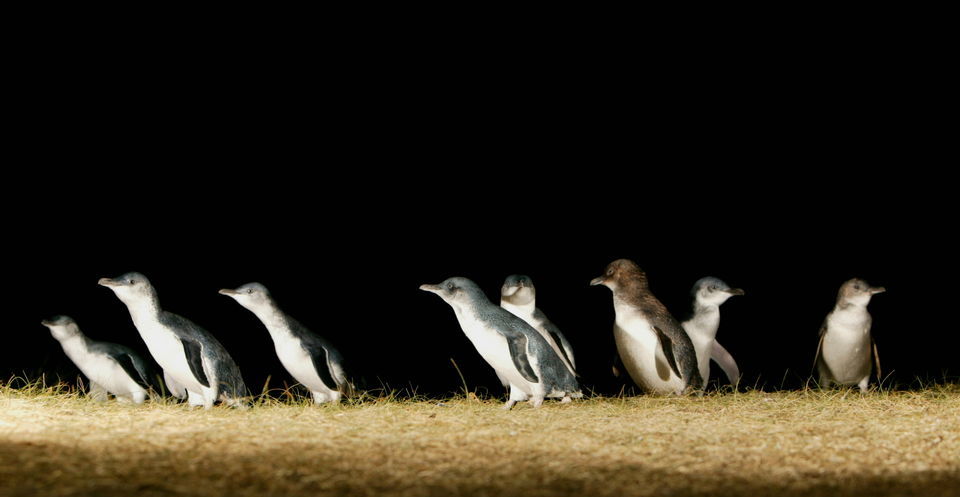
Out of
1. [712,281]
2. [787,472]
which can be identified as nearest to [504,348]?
[712,281]

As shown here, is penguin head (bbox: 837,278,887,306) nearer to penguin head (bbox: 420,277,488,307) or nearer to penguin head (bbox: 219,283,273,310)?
penguin head (bbox: 420,277,488,307)

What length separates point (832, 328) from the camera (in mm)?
7188

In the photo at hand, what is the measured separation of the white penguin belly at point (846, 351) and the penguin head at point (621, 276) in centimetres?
128

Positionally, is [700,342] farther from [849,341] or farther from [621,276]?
[849,341]

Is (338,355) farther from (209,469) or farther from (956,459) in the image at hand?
(956,459)

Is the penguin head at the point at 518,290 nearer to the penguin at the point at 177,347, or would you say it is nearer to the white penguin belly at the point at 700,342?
the white penguin belly at the point at 700,342

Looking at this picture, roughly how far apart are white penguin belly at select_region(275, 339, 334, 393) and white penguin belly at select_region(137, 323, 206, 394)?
532 millimetres

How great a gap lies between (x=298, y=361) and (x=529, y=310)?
4.86 feet

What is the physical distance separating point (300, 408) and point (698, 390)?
95.0 inches

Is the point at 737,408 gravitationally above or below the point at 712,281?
below

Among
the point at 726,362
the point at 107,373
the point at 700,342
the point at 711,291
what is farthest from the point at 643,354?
the point at 107,373

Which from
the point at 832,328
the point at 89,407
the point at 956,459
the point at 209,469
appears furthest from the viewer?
the point at 832,328

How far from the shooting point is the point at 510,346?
605 centimetres

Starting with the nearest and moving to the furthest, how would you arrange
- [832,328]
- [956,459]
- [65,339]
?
1. [956,459]
2. [65,339]
3. [832,328]
